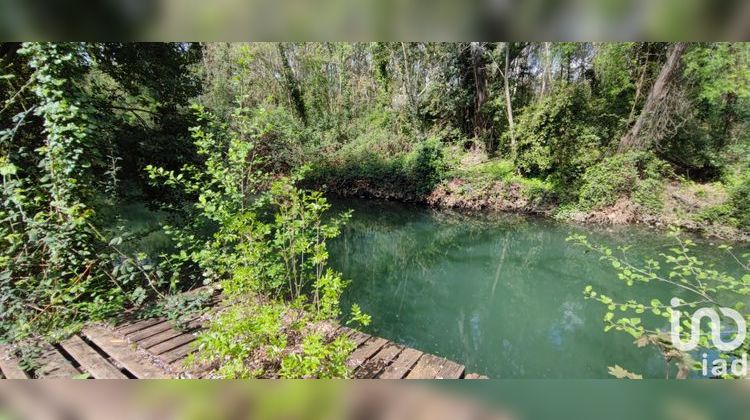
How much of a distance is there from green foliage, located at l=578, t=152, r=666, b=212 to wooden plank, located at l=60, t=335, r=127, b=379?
11.0 m

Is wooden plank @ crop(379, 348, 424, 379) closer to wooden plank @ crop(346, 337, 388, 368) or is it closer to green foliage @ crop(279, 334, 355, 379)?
wooden plank @ crop(346, 337, 388, 368)

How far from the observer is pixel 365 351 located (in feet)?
9.40

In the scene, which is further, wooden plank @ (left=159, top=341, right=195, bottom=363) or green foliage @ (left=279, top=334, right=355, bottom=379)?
wooden plank @ (left=159, top=341, right=195, bottom=363)

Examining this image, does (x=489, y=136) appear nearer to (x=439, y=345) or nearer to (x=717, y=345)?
(x=439, y=345)

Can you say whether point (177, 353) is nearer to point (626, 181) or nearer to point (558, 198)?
point (558, 198)

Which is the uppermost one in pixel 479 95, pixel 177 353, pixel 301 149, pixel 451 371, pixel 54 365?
pixel 479 95

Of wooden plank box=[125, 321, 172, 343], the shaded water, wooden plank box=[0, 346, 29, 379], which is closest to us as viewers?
wooden plank box=[0, 346, 29, 379]

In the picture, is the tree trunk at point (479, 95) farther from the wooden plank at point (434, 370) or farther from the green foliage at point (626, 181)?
the wooden plank at point (434, 370)

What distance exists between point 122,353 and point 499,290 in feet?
17.6

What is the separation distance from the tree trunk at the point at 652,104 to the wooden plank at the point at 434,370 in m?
10.5

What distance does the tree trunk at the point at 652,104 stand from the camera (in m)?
9.69

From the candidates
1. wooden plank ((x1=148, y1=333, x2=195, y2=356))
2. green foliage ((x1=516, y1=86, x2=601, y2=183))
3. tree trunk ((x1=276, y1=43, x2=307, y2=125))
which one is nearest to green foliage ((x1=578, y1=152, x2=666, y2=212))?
green foliage ((x1=516, y1=86, x2=601, y2=183))

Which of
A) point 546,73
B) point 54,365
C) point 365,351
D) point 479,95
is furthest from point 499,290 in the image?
point 546,73

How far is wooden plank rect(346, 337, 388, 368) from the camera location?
269 centimetres
